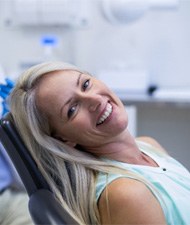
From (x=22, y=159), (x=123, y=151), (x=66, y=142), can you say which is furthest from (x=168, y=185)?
(x=22, y=159)

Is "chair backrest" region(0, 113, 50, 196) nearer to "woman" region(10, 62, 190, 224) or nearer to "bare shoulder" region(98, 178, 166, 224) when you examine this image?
"woman" region(10, 62, 190, 224)

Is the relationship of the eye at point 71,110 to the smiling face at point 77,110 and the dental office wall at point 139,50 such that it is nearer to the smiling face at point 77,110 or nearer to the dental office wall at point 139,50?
the smiling face at point 77,110

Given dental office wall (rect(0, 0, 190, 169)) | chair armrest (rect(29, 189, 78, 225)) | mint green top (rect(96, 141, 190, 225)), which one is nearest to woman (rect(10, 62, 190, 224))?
mint green top (rect(96, 141, 190, 225))

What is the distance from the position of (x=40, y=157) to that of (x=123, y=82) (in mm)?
1199

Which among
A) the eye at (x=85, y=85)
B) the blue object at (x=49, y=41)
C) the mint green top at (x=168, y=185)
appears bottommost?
the mint green top at (x=168, y=185)

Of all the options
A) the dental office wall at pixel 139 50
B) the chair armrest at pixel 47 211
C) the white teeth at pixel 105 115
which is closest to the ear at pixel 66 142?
the white teeth at pixel 105 115

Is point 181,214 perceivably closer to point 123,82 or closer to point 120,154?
point 120,154

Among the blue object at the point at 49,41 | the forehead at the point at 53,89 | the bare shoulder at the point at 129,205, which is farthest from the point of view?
the blue object at the point at 49,41

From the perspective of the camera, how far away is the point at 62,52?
7.59ft

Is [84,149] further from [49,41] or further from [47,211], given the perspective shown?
[49,41]

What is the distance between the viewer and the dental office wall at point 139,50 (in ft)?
7.30

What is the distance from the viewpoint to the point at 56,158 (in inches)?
42.1

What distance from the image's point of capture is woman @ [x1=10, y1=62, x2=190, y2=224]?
39.5 inches

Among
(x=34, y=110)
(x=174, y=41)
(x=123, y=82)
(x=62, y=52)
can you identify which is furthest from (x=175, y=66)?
(x=34, y=110)
